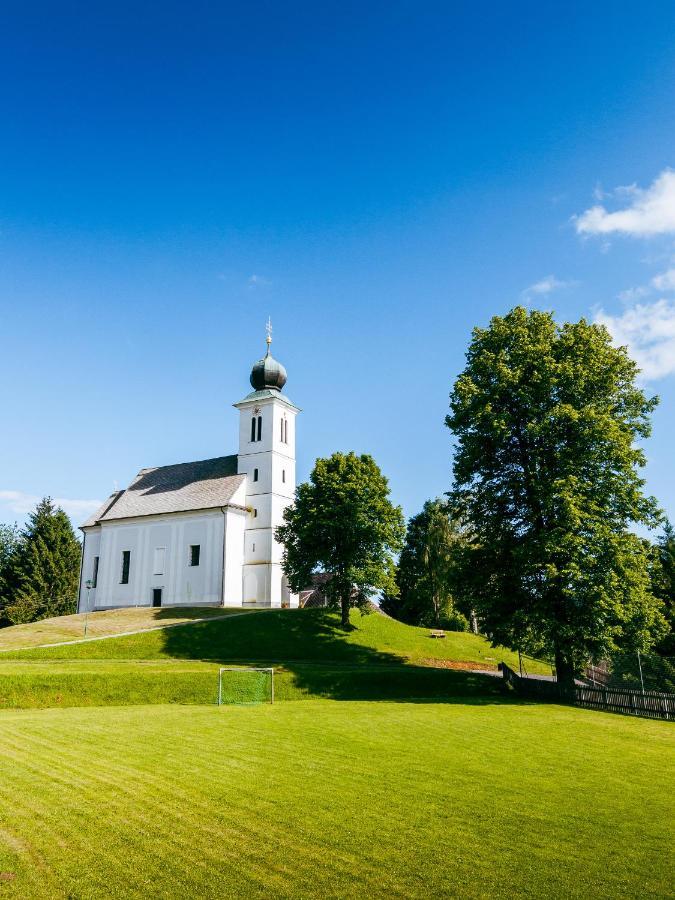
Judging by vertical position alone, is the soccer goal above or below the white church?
below

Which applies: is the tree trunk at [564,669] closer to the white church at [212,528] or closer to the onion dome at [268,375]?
the white church at [212,528]

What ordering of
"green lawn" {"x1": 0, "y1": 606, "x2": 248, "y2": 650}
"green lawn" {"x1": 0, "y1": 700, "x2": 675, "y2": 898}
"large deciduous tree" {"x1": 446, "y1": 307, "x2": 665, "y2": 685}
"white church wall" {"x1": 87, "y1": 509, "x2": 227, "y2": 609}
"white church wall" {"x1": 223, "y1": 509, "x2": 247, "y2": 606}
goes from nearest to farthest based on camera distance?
1. "green lawn" {"x1": 0, "y1": 700, "x2": 675, "y2": 898}
2. "large deciduous tree" {"x1": 446, "y1": 307, "x2": 665, "y2": 685}
3. "green lawn" {"x1": 0, "y1": 606, "x2": 248, "y2": 650}
4. "white church wall" {"x1": 223, "y1": 509, "x2": 247, "y2": 606}
5. "white church wall" {"x1": 87, "y1": 509, "x2": 227, "y2": 609}

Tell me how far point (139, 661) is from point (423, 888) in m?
31.0

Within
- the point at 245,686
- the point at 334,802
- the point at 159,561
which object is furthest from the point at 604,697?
the point at 159,561

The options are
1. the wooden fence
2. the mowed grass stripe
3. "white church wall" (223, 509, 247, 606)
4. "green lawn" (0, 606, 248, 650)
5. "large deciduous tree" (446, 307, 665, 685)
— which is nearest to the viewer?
the mowed grass stripe

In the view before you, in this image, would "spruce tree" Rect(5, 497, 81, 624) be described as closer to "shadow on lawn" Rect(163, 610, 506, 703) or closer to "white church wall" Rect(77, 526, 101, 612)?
"white church wall" Rect(77, 526, 101, 612)

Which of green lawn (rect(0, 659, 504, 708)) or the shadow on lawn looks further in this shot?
the shadow on lawn

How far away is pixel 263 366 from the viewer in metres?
65.8

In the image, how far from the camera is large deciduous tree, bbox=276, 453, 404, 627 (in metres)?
46.3

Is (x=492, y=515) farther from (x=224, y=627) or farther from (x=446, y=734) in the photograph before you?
(x=224, y=627)

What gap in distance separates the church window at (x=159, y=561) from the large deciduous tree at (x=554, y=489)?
119 ft

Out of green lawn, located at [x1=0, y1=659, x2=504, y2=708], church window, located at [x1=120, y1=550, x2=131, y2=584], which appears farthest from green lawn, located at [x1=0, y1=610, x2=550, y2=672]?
church window, located at [x1=120, y1=550, x2=131, y2=584]

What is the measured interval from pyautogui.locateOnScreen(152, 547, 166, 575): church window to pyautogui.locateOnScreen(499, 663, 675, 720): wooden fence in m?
37.7

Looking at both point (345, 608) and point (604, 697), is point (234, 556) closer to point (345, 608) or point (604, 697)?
point (345, 608)
